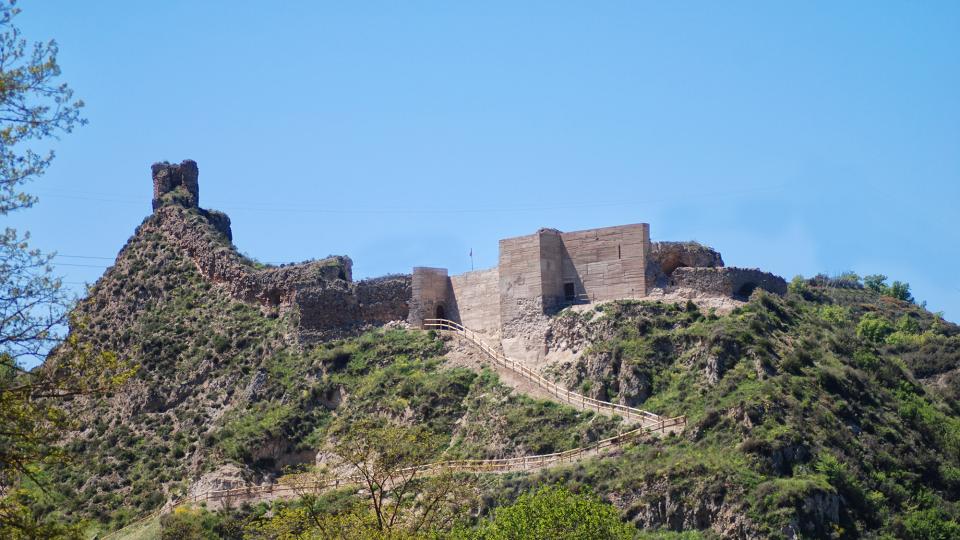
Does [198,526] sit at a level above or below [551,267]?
below

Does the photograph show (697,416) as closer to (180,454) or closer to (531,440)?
(531,440)

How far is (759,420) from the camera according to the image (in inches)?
1898

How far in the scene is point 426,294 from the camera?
66.6 meters

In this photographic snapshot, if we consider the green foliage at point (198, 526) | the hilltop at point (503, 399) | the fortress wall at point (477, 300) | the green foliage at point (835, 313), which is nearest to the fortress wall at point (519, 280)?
the fortress wall at point (477, 300)

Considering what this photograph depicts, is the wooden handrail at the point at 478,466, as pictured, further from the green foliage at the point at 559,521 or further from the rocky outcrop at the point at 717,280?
the rocky outcrop at the point at 717,280

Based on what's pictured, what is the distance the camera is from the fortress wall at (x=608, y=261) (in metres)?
59.8

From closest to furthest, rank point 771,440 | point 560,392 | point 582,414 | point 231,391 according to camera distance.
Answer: point 771,440
point 582,414
point 560,392
point 231,391

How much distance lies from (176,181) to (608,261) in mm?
30505

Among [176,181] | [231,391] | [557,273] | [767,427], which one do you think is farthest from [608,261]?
[176,181]

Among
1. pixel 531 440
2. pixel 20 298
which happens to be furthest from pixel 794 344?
pixel 20 298

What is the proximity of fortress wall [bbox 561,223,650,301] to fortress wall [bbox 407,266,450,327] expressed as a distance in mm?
7304

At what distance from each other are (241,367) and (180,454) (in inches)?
234

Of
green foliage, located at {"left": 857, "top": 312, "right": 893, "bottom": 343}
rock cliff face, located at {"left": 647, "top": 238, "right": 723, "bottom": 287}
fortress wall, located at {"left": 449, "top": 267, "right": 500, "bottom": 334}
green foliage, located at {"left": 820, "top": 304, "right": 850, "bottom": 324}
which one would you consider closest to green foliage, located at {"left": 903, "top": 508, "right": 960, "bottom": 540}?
rock cliff face, located at {"left": 647, "top": 238, "right": 723, "bottom": 287}

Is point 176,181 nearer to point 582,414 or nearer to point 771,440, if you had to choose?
point 582,414
